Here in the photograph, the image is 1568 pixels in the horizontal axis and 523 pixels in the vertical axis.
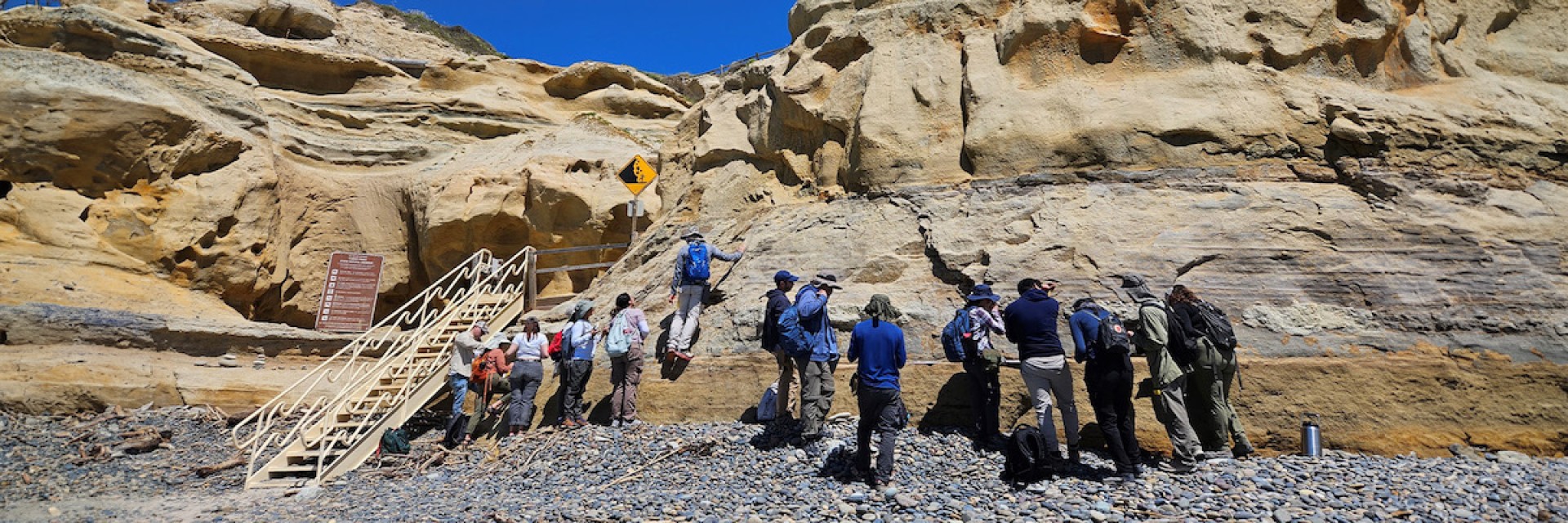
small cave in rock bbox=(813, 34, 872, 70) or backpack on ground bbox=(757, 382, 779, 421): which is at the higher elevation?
small cave in rock bbox=(813, 34, 872, 70)

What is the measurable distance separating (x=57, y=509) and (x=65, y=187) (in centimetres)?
818

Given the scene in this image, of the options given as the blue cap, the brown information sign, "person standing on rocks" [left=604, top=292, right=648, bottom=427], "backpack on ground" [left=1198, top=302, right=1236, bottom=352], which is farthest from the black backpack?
"backpack on ground" [left=1198, top=302, right=1236, bottom=352]

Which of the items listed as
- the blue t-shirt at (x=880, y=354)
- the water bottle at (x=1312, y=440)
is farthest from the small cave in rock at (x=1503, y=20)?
the blue t-shirt at (x=880, y=354)

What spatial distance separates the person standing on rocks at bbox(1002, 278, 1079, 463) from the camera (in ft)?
21.2

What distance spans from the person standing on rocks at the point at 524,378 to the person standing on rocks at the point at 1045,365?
5078mm

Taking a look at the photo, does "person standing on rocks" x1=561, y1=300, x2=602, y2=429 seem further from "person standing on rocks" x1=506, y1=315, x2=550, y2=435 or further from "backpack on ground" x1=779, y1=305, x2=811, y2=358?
"backpack on ground" x1=779, y1=305, x2=811, y2=358

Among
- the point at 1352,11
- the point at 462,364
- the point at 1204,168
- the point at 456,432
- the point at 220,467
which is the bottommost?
the point at 220,467

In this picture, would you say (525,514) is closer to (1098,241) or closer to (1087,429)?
(1087,429)

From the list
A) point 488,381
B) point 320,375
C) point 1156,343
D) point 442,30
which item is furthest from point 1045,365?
point 442,30

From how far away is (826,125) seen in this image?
11281 mm

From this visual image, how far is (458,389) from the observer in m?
9.52

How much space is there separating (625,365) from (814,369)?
234 cm

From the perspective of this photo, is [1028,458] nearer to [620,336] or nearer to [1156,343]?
[1156,343]

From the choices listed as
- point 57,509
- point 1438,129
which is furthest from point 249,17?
point 1438,129
